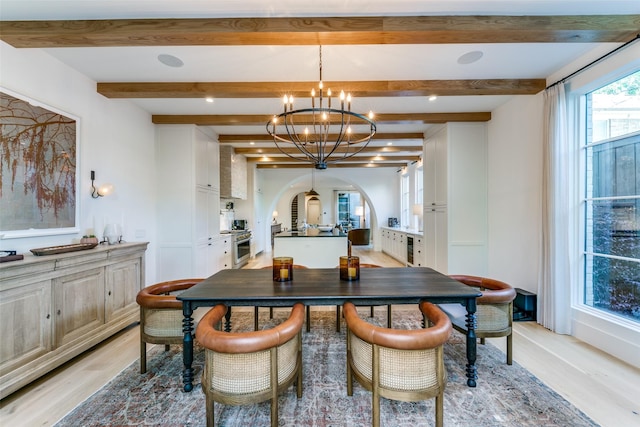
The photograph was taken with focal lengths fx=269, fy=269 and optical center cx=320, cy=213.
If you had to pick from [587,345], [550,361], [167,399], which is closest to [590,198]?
[587,345]

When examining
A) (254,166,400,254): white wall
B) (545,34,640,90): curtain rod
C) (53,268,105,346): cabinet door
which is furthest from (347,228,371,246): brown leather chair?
(53,268,105,346): cabinet door

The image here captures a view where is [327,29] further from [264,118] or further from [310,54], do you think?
[264,118]

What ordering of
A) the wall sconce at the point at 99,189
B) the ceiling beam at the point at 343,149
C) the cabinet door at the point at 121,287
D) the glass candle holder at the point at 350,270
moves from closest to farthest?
the glass candle holder at the point at 350,270
the cabinet door at the point at 121,287
the wall sconce at the point at 99,189
the ceiling beam at the point at 343,149

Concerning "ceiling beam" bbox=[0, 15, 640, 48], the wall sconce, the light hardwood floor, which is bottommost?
the light hardwood floor

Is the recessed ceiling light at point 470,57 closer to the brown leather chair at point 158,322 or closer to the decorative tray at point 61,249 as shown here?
the brown leather chair at point 158,322

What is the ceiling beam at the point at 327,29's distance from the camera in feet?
6.98

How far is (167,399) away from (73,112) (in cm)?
303

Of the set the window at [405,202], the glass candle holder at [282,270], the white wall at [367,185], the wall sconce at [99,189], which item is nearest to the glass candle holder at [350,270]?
the glass candle holder at [282,270]

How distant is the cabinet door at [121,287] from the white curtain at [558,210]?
15.7 ft

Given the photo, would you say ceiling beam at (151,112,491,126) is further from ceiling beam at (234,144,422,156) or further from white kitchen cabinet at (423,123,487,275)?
ceiling beam at (234,144,422,156)

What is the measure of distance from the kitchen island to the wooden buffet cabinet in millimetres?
2606

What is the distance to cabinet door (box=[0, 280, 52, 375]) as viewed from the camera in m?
1.90

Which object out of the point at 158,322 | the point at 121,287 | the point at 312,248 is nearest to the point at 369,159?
the point at 312,248

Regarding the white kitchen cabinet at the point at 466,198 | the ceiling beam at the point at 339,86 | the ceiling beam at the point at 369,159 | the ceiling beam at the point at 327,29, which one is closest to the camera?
the ceiling beam at the point at 327,29
